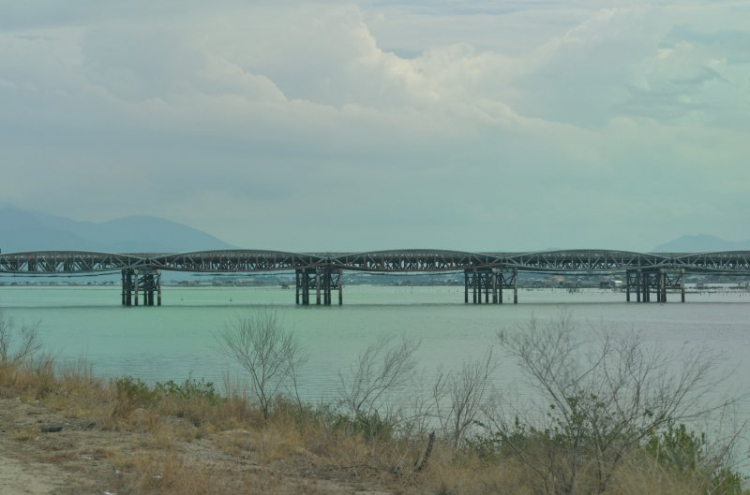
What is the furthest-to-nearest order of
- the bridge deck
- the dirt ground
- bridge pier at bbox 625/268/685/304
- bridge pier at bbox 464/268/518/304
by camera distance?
bridge pier at bbox 625/268/685/304, bridge pier at bbox 464/268/518/304, the bridge deck, the dirt ground

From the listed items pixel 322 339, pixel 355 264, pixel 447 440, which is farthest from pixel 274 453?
pixel 355 264

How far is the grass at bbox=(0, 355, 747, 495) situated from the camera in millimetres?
11859

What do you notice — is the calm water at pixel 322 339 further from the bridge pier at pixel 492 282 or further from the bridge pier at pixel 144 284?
the bridge pier at pixel 492 282

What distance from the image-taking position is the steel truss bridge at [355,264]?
106 metres

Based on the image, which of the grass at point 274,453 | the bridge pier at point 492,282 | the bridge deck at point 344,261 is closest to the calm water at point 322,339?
the grass at point 274,453

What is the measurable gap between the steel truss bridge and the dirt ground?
294 ft

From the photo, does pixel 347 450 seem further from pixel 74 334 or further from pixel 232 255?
pixel 232 255

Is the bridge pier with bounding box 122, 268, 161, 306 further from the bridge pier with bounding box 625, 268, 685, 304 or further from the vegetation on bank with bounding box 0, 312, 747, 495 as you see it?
→ the vegetation on bank with bounding box 0, 312, 747, 495

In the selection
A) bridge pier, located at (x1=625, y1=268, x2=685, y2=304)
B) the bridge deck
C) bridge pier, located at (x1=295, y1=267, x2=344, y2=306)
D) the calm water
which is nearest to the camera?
the calm water

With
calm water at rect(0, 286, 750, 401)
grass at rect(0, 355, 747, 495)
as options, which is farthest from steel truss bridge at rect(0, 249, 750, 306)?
grass at rect(0, 355, 747, 495)

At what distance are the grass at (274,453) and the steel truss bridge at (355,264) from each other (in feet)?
285

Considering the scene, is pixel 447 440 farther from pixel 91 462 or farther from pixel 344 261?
pixel 344 261

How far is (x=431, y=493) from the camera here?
41.1 feet

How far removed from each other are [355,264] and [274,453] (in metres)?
94.6
